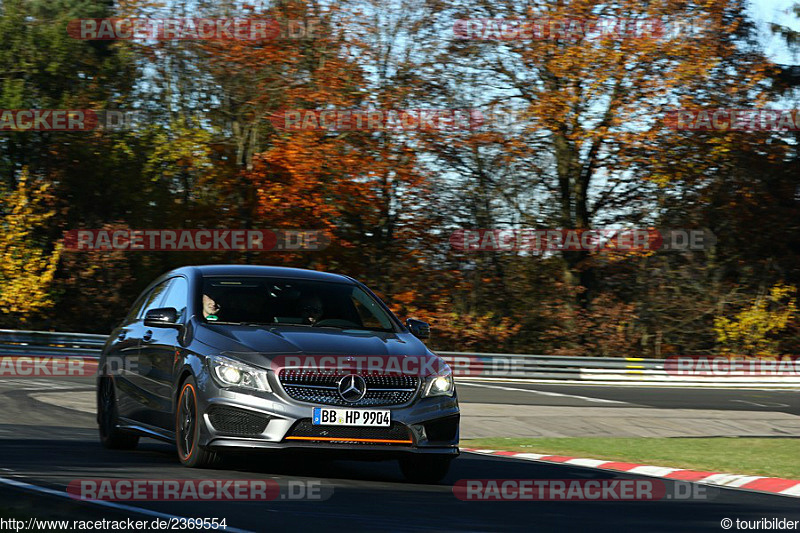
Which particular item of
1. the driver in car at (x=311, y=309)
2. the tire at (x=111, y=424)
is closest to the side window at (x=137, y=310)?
the tire at (x=111, y=424)

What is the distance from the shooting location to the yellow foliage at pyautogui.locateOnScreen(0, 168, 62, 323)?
4444 centimetres

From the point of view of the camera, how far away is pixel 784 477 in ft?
39.3

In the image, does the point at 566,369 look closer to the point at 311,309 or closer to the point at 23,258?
the point at 23,258

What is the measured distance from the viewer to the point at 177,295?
10.4 meters

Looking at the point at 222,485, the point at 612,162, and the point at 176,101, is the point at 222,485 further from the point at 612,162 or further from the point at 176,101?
the point at 176,101

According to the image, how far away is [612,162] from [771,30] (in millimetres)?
9404

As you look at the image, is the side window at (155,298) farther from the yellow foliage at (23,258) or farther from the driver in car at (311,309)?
the yellow foliage at (23,258)

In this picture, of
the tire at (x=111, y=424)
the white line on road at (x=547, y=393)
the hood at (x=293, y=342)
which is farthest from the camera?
the white line on road at (x=547, y=393)

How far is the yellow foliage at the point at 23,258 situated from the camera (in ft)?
146

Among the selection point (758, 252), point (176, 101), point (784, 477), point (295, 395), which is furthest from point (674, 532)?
point (176, 101)

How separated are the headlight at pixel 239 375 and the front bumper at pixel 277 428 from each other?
0.04 m

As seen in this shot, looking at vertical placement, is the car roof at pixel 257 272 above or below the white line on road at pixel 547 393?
above

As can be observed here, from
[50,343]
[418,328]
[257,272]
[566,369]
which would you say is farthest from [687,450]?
[50,343]

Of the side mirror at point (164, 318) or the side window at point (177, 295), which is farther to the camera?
the side window at point (177, 295)
